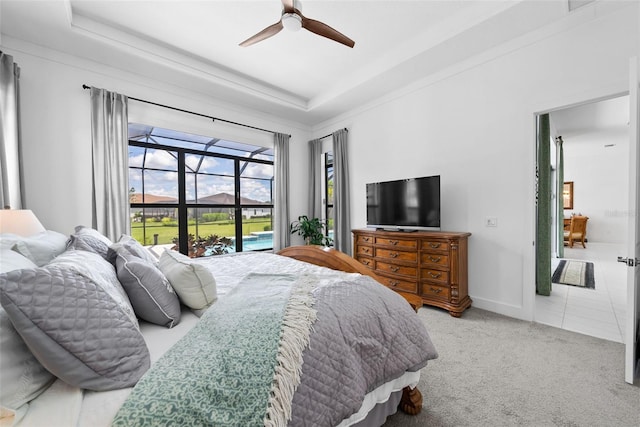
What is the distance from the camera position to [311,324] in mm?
1004

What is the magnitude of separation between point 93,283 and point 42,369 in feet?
0.81

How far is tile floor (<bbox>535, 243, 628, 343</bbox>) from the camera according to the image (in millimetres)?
2434

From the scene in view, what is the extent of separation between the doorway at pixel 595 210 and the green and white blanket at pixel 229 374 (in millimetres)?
2765

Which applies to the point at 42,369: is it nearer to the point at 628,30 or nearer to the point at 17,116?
the point at 17,116

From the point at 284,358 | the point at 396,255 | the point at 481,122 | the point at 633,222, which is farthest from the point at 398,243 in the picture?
the point at 284,358

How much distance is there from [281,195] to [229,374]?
12.5 ft

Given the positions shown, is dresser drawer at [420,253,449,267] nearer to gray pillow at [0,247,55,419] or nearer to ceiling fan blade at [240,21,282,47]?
ceiling fan blade at [240,21,282,47]

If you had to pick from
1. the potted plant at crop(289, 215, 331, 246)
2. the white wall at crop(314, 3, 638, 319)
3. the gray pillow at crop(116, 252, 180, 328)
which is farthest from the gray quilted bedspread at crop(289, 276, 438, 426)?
the potted plant at crop(289, 215, 331, 246)

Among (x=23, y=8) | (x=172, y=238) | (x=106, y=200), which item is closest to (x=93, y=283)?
(x=106, y=200)

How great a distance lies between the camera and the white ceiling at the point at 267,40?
7.72 feet

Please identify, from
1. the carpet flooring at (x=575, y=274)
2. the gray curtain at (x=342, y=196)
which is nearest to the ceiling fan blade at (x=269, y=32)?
the gray curtain at (x=342, y=196)

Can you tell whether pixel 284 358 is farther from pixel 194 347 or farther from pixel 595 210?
pixel 595 210

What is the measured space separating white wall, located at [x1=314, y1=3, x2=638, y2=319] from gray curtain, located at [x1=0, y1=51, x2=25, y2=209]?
13.5 feet

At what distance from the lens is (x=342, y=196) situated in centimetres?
445
